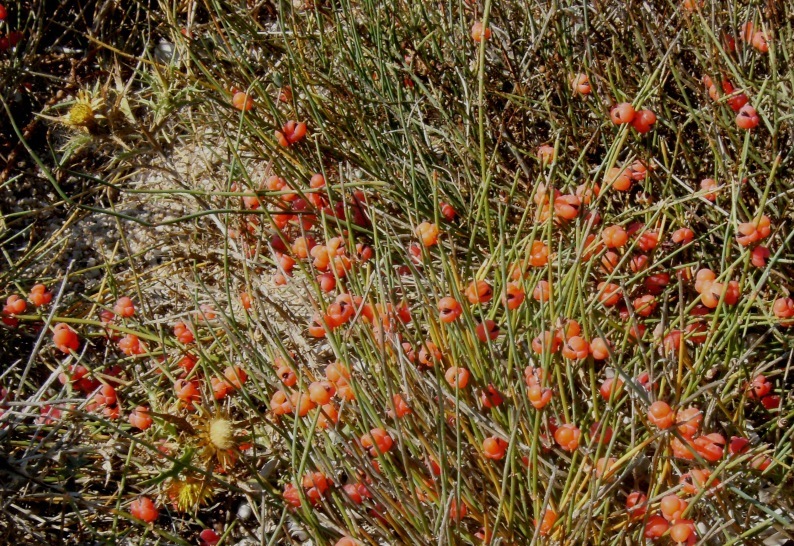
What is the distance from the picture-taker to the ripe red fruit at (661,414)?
3.79 feet

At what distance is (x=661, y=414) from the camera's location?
1160 mm

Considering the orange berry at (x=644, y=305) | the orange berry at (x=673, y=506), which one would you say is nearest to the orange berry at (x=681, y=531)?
the orange berry at (x=673, y=506)

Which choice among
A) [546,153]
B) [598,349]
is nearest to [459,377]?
[598,349]

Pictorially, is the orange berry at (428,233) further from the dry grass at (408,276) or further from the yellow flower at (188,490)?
the yellow flower at (188,490)

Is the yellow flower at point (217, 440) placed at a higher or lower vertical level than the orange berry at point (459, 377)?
lower

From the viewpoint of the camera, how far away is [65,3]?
2.81 meters

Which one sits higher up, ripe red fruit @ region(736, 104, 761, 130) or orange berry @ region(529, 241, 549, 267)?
ripe red fruit @ region(736, 104, 761, 130)

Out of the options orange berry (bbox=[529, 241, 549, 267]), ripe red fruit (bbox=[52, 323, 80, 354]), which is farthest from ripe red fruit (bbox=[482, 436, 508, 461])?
ripe red fruit (bbox=[52, 323, 80, 354])

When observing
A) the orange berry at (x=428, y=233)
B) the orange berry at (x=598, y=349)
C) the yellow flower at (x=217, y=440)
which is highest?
the orange berry at (x=428, y=233)

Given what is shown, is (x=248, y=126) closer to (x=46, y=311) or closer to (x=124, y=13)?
(x=46, y=311)

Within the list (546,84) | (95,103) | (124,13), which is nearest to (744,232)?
(546,84)

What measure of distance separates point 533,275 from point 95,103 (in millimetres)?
1284

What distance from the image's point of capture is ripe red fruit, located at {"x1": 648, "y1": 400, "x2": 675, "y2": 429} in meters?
1.16

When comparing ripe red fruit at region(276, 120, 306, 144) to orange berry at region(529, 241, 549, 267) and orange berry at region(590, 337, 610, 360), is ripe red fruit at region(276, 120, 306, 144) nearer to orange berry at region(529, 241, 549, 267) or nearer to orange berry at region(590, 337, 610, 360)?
orange berry at region(529, 241, 549, 267)
